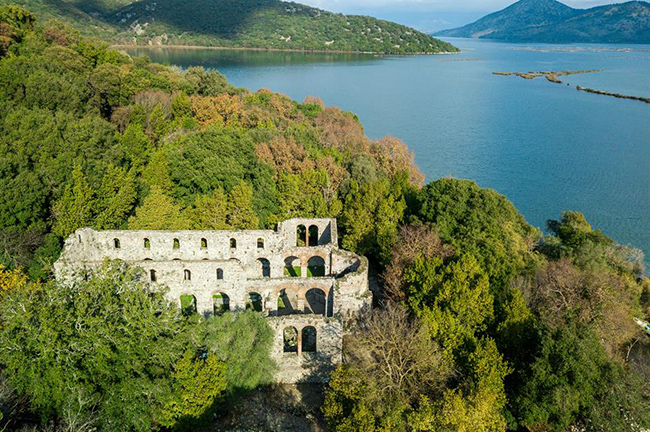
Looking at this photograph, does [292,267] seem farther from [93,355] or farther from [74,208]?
[93,355]

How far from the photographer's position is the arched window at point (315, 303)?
2514 cm

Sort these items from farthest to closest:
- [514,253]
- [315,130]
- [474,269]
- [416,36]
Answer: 1. [416,36]
2. [315,130]
3. [514,253]
4. [474,269]

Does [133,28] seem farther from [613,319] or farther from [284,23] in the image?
[613,319]

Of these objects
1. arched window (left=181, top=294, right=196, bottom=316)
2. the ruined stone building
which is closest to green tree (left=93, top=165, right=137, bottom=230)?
the ruined stone building

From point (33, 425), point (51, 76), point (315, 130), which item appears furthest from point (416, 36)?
point (33, 425)

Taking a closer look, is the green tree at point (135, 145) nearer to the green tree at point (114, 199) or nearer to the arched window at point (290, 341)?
the green tree at point (114, 199)

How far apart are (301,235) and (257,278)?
1042 cm

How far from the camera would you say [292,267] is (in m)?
29.9

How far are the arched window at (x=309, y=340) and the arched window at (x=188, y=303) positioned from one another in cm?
592

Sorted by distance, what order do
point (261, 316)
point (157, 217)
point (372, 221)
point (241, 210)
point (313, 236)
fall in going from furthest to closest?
point (313, 236) < point (372, 221) < point (241, 210) < point (157, 217) < point (261, 316)

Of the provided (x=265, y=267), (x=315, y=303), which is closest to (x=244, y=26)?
(x=265, y=267)

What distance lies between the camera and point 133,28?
151000 millimetres

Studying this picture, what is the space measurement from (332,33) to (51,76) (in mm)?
150434

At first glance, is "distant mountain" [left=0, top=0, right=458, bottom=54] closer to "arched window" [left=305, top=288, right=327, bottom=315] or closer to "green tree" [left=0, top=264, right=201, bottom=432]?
"arched window" [left=305, top=288, right=327, bottom=315]
